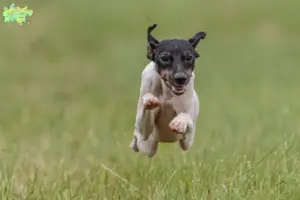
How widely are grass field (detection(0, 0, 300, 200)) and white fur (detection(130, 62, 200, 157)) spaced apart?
0.39 meters

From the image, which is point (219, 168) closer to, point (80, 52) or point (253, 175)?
point (253, 175)

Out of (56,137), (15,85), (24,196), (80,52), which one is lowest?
(24,196)

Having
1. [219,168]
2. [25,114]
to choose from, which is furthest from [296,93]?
[219,168]

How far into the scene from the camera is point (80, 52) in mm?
16312

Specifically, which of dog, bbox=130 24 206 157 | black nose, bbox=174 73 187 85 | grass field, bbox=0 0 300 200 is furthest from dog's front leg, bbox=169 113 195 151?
grass field, bbox=0 0 300 200

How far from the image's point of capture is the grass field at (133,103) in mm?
6211

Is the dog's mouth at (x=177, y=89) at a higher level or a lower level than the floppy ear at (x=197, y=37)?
lower

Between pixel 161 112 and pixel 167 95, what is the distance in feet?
0.38

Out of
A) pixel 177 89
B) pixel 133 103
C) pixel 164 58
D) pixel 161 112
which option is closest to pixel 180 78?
pixel 177 89

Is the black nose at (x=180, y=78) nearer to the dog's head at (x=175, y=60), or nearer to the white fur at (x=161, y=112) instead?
the dog's head at (x=175, y=60)

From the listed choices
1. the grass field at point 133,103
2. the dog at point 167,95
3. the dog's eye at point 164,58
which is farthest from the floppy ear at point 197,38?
the grass field at point 133,103

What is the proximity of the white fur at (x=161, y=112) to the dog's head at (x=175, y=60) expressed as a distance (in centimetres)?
14

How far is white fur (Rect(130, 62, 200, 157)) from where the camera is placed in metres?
5.07

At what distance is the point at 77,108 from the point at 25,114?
35.2 inches
